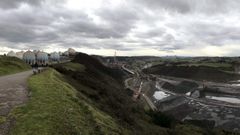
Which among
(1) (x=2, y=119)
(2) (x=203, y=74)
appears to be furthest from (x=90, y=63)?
(2) (x=203, y=74)

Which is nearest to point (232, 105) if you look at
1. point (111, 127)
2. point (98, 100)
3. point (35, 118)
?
point (98, 100)

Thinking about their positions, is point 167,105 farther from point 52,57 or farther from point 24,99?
point 24,99

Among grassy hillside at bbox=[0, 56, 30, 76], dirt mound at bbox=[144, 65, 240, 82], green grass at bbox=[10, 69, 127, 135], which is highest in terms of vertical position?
grassy hillside at bbox=[0, 56, 30, 76]

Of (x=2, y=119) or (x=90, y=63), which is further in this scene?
(x=90, y=63)

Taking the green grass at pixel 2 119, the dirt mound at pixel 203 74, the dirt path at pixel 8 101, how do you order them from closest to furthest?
the dirt path at pixel 8 101
the green grass at pixel 2 119
the dirt mound at pixel 203 74

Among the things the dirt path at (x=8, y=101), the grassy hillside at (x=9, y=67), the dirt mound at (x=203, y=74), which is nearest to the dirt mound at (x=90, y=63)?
the grassy hillside at (x=9, y=67)

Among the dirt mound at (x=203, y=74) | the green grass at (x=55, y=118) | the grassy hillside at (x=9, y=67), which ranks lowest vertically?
the dirt mound at (x=203, y=74)

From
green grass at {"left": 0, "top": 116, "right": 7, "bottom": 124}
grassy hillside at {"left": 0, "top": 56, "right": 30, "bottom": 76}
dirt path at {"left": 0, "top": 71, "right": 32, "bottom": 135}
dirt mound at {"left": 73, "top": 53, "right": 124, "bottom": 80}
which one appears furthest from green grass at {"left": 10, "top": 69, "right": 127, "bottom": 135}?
dirt mound at {"left": 73, "top": 53, "right": 124, "bottom": 80}

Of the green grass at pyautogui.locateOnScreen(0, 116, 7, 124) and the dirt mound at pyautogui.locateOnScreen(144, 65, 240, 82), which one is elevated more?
the green grass at pyautogui.locateOnScreen(0, 116, 7, 124)

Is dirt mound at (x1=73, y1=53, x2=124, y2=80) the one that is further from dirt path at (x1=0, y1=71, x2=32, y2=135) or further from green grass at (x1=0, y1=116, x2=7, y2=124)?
green grass at (x1=0, y1=116, x2=7, y2=124)

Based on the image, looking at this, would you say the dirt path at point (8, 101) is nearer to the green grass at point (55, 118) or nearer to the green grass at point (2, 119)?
the green grass at point (2, 119)

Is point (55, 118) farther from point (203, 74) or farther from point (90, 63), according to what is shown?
point (203, 74)
